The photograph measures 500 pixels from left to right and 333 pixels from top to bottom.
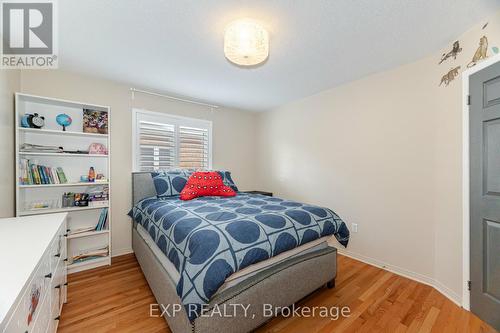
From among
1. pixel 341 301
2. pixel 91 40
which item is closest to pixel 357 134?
pixel 341 301

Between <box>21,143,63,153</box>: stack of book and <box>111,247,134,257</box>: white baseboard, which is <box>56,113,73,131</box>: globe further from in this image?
<box>111,247,134,257</box>: white baseboard

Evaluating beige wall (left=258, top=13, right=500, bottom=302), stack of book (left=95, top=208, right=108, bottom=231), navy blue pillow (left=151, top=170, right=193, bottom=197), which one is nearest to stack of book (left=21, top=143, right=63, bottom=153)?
stack of book (left=95, top=208, right=108, bottom=231)

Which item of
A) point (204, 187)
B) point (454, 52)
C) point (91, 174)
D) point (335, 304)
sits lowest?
point (335, 304)

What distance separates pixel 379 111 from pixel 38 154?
3776mm

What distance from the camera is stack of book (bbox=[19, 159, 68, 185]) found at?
209 cm

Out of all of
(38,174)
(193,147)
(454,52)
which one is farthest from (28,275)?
(454,52)

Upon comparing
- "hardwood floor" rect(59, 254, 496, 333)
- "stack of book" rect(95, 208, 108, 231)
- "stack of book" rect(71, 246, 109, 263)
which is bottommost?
"hardwood floor" rect(59, 254, 496, 333)

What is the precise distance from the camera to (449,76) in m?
1.95

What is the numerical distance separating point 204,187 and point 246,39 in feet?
5.78

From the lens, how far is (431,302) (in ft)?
6.05

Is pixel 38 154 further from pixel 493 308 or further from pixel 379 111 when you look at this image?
pixel 493 308

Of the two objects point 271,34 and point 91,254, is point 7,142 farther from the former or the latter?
point 271,34

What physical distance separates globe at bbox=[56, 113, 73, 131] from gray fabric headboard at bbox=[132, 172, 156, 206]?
894mm

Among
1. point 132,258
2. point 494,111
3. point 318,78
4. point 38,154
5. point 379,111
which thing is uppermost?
point 318,78
